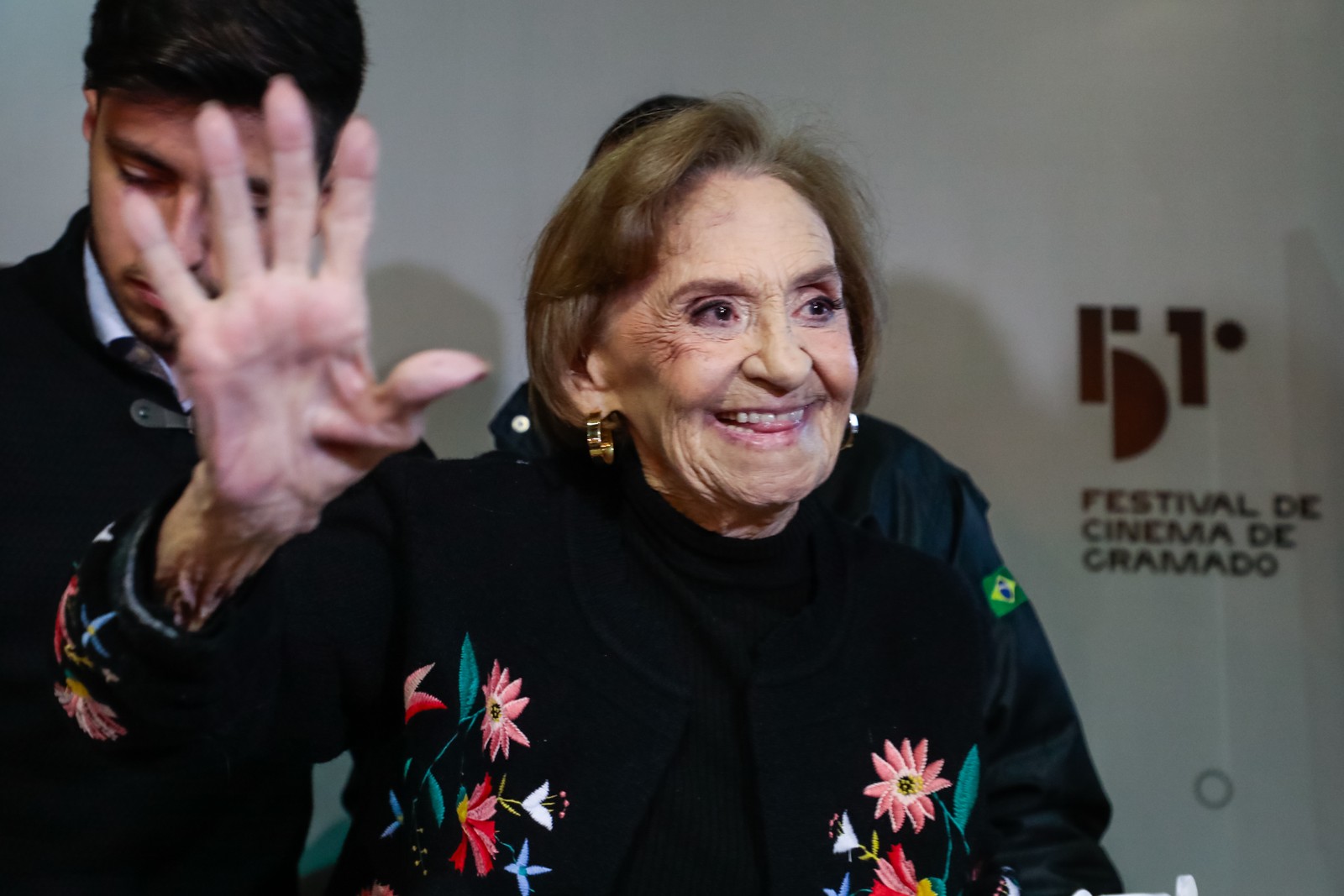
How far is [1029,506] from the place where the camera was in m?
2.49

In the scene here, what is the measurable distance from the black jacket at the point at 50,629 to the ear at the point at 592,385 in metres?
0.46

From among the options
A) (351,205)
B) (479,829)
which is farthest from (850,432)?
(351,205)

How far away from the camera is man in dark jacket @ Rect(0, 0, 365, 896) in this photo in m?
1.40

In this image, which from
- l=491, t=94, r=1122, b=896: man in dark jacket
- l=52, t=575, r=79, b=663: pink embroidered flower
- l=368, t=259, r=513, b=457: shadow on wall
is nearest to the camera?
l=52, t=575, r=79, b=663: pink embroidered flower

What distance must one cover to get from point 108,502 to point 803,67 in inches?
64.6

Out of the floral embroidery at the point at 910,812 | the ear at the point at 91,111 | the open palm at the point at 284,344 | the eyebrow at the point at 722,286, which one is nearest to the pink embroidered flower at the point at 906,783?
the floral embroidery at the point at 910,812

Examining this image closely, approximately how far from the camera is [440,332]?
2.39 m

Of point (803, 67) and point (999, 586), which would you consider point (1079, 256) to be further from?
point (999, 586)

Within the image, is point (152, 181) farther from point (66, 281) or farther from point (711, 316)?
point (711, 316)

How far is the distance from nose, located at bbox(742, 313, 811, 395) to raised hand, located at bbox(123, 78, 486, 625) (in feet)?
1.60

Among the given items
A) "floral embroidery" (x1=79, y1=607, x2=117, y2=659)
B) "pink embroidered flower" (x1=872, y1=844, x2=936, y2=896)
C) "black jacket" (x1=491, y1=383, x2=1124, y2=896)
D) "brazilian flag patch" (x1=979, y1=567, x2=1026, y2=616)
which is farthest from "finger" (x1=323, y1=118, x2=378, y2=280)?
"brazilian flag patch" (x1=979, y1=567, x2=1026, y2=616)

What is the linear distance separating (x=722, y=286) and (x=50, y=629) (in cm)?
87

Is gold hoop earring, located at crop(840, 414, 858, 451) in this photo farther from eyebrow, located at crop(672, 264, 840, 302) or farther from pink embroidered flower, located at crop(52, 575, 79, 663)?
pink embroidered flower, located at crop(52, 575, 79, 663)

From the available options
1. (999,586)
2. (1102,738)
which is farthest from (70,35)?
(1102,738)
